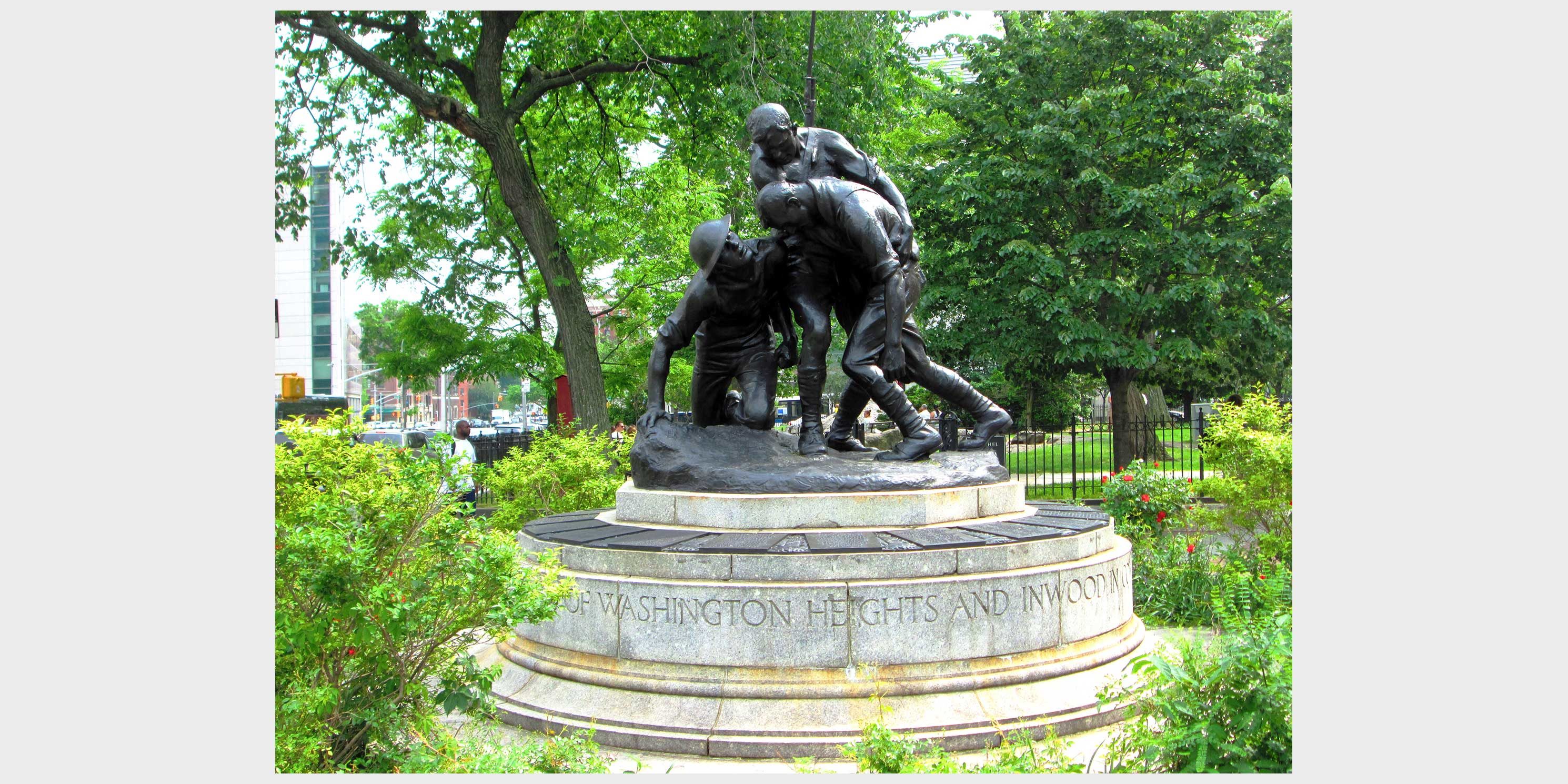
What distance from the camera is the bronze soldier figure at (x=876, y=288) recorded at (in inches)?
305

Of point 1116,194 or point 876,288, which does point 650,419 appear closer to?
point 876,288

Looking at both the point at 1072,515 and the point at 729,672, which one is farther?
the point at 1072,515

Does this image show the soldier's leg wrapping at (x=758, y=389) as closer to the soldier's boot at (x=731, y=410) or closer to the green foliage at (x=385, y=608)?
the soldier's boot at (x=731, y=410)

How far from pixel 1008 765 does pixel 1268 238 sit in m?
18.0

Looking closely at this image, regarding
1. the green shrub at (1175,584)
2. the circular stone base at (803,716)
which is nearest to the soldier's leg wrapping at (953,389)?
the green shrub at (1175,584)

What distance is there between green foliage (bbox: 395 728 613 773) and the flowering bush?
712 centimetres

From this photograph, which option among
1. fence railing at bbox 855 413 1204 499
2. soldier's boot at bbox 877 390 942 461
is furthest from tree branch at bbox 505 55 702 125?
soldier's boot at bbox 877 390 942 461

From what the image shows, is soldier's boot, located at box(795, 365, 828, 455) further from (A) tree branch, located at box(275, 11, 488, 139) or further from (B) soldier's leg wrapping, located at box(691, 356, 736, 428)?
(A) tree branch, located at box(275, 11, 488, 139)

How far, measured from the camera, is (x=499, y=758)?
15.2ft

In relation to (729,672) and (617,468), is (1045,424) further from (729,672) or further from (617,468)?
(729,672)

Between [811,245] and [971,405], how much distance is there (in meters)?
1.80

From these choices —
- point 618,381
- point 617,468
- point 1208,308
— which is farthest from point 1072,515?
point 618,381

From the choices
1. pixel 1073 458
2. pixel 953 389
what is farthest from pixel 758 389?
pixel 1073 458

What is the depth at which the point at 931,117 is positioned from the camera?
993 inches
